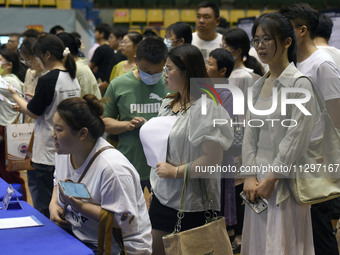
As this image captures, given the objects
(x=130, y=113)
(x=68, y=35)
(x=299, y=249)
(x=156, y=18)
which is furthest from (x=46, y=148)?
(x=156, y=18)

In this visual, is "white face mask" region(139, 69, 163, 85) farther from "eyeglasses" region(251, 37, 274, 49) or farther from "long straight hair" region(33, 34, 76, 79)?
"eyeglasses" region(251, 37, 274, 49)

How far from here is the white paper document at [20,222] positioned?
2.19 metres

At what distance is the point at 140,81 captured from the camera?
10.8 feet

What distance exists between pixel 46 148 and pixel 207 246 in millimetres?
1729

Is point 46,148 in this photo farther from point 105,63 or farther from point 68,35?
point 105,63

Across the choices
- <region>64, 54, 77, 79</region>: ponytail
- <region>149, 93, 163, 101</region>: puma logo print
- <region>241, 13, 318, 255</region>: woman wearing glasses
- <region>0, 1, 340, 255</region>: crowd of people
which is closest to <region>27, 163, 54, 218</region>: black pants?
<region>64, 54, 77, 79</region>: ponytail

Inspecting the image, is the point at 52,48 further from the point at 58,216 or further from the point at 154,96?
the point at 58,216

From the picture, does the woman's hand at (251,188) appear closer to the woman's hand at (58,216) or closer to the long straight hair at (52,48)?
the woman's hand at (58,216)

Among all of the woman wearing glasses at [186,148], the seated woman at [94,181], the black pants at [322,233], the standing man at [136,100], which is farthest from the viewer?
the standing man at [136,100]

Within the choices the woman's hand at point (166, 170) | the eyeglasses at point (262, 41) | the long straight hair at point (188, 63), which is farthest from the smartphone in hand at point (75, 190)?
the eyeglasses at point (262, 41)

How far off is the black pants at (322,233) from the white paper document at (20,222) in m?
1.57

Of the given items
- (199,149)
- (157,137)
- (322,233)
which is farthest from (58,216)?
(322,233)

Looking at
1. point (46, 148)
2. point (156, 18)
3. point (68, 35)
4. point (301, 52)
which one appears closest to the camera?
point (301, 52)

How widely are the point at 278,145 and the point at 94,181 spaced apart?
2.82 ft
